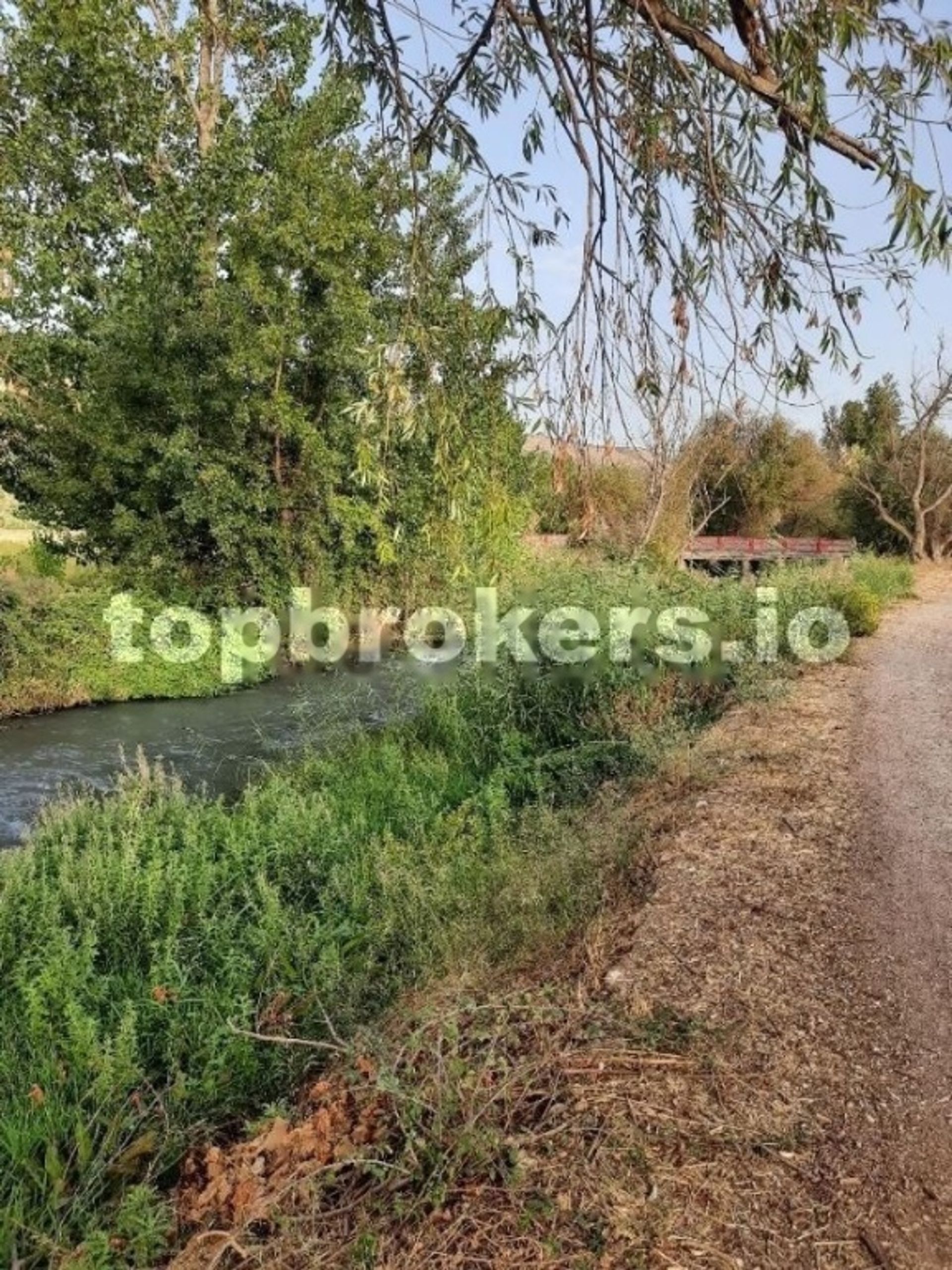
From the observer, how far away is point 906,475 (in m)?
24.2

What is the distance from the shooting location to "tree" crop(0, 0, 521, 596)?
528 inches

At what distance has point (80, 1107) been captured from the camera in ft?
9.83

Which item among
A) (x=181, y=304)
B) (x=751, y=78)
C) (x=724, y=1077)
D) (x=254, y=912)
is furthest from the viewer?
(x=181, y=304)

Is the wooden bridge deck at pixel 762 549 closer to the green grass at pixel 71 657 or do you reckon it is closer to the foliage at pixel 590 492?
the green grass at pixel 71 657

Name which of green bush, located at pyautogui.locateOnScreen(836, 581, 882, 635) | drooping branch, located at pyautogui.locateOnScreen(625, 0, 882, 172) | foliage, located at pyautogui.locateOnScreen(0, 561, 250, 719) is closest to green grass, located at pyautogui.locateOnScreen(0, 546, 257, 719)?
foliage, located at pyautogui.locateOnScreen(0, 561, 250, 719)

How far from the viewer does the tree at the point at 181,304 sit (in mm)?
13414

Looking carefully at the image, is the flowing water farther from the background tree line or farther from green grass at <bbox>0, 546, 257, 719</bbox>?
the background tree line

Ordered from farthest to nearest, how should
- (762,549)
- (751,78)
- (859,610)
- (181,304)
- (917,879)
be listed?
(762,549) → (181,304) → (859,610) → (917,879) → (751,78)

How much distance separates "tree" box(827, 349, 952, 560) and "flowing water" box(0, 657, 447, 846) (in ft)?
59.7

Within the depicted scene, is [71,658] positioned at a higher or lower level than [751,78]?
lower

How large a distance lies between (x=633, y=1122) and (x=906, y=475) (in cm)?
2601

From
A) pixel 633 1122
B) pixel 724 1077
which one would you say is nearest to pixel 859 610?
pixel 724 1077

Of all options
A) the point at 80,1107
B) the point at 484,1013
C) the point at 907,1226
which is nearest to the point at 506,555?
the point at 484,1013

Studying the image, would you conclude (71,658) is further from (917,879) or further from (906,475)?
(906,475)
